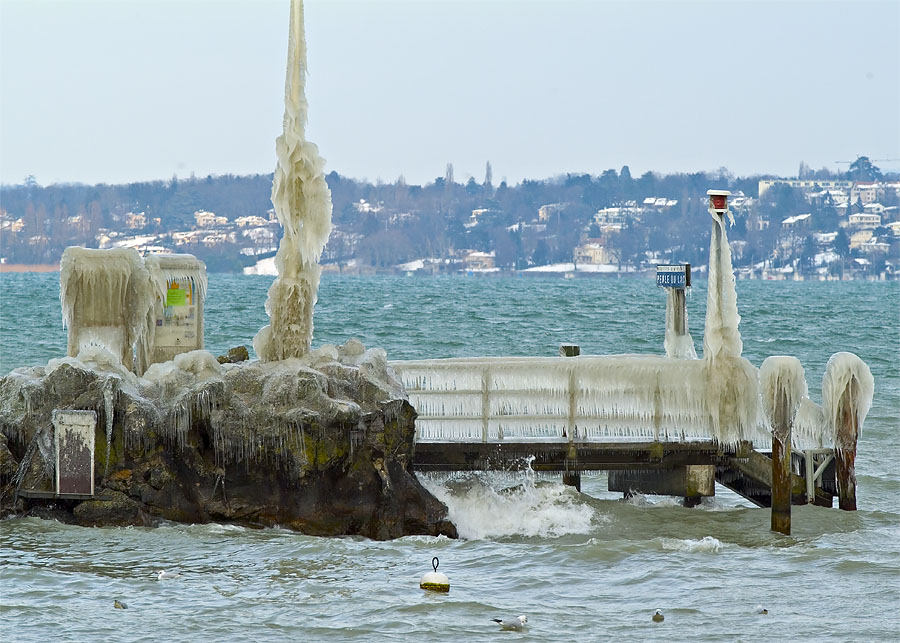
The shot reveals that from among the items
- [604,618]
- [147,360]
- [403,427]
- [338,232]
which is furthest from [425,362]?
[338,232]

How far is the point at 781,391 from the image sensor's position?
53.5ft

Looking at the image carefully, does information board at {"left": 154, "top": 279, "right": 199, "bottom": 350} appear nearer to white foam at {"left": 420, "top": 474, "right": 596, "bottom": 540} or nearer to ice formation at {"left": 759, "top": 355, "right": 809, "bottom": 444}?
white foam at {"left": 420, "top": 474, "right": 596, "bottom": 540}

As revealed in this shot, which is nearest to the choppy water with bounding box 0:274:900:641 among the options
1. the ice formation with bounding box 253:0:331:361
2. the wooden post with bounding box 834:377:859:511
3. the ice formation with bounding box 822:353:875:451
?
the wooden post with bounding box 834:377:859:511

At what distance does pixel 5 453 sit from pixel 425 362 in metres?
5.20

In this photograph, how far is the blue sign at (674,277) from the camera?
19547 millimetres

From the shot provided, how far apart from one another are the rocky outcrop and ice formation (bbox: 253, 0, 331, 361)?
4.66ft

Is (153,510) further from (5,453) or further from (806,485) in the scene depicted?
(806,485)

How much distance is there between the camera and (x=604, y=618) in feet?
43.0

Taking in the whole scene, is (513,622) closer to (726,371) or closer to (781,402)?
(781,402)

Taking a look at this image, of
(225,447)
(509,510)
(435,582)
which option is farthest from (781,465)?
(225,447)

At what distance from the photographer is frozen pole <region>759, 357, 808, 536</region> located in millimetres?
16297

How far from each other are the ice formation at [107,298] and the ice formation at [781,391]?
7833mm

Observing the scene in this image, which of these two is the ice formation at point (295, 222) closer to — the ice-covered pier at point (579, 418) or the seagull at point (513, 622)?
the ice-covered pier at point (579, 418)

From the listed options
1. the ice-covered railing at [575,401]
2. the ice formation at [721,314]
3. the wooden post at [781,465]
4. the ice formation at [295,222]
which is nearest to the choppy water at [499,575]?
the wooden post at [781,465]
